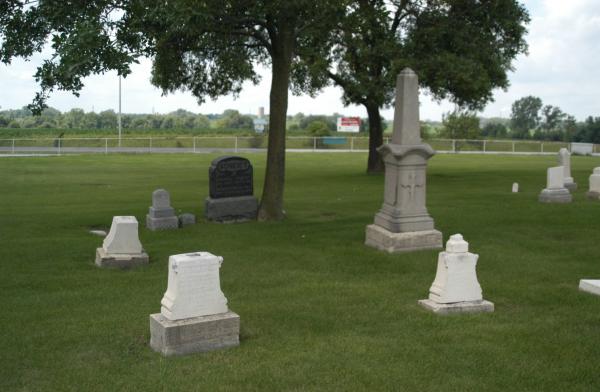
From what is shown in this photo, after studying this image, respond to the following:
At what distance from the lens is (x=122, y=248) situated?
10914 millimetres

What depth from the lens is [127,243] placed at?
35.9ft

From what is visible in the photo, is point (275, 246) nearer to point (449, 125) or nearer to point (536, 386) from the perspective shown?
point (536, 386)

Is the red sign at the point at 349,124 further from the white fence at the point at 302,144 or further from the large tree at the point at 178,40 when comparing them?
the large tree at the point at 178,40

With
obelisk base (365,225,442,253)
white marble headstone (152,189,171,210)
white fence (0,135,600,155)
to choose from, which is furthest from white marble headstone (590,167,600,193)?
white fence (0,135,600,155)

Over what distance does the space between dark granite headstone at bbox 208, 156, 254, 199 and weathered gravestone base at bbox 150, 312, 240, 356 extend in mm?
8921

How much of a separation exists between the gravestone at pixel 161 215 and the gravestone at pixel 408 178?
5.16 m

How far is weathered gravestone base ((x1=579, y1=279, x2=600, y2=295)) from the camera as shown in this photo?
885cm

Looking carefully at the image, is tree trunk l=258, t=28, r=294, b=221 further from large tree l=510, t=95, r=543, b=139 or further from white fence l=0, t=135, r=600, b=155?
large tree l=510, t=95, r=543, b=139

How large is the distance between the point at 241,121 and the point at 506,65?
64.9m

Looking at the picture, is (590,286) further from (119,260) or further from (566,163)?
(566,163)

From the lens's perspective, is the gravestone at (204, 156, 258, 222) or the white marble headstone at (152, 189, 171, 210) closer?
the white marble headstone at (152, 189, 171, 210)

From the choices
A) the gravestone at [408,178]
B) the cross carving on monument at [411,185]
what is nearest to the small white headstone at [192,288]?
the gravestone at [408,178]

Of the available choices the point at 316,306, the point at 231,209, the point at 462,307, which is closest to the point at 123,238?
the point at 316,306

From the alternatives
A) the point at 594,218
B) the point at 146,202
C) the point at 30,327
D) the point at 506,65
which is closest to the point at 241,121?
the point at 506,65
